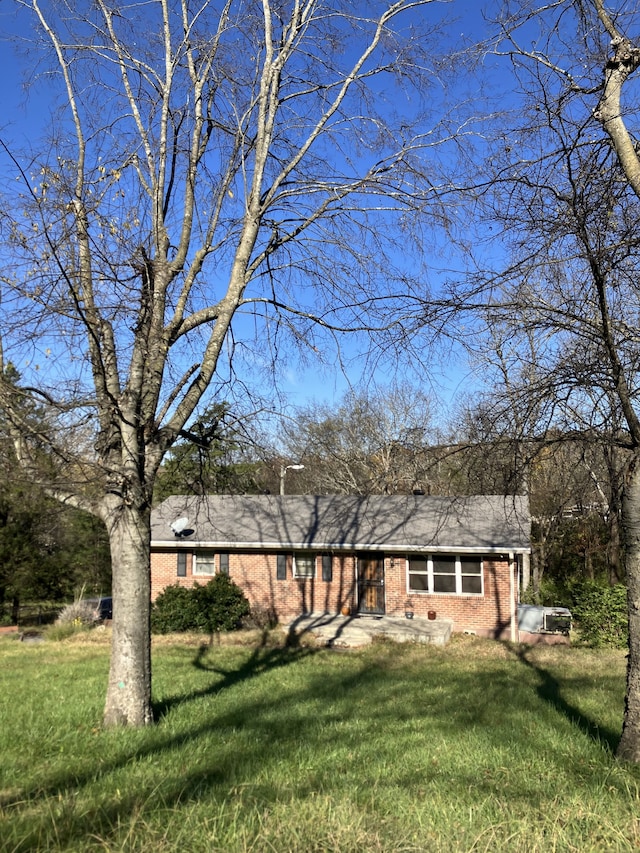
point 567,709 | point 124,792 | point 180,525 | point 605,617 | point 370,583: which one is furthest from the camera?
point 370,583

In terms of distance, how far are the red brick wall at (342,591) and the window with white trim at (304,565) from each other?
132 mm

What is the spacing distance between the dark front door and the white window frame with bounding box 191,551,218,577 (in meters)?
4.79

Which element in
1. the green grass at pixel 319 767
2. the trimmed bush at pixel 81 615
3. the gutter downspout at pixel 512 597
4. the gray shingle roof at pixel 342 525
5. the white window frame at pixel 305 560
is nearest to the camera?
the green grass at pixel 319 767

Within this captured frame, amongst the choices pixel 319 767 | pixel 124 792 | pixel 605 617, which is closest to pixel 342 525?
pixel 605 617

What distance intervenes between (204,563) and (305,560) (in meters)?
3.37

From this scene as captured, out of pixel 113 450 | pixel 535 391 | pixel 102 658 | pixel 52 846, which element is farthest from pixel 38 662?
pixel 535 391

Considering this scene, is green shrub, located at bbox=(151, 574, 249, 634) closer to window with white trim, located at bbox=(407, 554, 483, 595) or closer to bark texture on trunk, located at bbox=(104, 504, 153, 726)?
window with white trim, located at bbox=(407, 554, 483, 595)

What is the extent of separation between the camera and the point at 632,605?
19.0 ft

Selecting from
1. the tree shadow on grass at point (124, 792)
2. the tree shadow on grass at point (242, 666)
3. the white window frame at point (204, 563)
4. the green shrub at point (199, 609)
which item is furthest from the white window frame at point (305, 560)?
the tree shadow on grass at point (124, 792)

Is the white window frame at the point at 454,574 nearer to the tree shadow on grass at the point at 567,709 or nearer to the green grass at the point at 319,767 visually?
the tree shadow on grass at the point at 567,709

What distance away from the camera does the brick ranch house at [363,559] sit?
63.2 feet

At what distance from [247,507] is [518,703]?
15.4 m

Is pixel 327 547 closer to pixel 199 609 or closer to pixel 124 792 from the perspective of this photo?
pixel 199 609

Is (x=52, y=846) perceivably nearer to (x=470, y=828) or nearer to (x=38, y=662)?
(x=470, y=828)
